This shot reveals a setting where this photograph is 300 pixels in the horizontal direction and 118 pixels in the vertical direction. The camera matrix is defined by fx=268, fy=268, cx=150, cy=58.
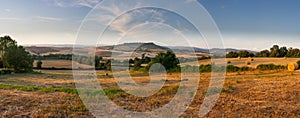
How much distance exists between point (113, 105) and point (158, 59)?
30.3 m

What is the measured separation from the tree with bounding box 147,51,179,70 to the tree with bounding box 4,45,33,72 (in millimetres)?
27908

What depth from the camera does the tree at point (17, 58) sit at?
53.6 m

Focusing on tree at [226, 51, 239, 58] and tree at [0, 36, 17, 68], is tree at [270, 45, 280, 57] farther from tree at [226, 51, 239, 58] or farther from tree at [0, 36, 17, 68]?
tree at [0, 36, 17, 68]

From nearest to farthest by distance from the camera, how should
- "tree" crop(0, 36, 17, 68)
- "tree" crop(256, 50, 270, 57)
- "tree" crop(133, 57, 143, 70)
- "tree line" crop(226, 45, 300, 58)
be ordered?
"tree" crop(133, 57, 143, 70)
"tree line" crop(226, 45, 300, 58)
"tree" crop(0, 36, 17, 68)
"tree" crop(256, 50, 270, 57)

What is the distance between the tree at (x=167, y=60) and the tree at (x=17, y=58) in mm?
27908

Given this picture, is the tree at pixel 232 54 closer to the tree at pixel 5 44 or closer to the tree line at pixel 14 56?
the tree line at pixel 14 56

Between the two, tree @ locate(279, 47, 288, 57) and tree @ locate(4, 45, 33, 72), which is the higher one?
tree @ locate(279, 47, 288, 57)

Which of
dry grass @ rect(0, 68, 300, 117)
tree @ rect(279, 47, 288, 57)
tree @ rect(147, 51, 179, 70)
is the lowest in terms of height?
dry grass @ rect(0, 68, 300, 117)

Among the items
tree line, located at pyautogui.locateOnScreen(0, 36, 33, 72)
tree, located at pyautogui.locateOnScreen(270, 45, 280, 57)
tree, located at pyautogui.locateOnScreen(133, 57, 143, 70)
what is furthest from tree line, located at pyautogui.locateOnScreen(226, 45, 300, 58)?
tree line, located at pyautogui.locateOnScreen(0, 36, 33, 72)

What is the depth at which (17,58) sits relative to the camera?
53656 millimetres

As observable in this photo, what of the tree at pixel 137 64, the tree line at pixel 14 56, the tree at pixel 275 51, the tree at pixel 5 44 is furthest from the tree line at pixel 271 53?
the tree at pixel 5 44

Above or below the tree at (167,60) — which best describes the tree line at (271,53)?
above

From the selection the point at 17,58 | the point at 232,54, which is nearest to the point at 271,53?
the point at 232,54

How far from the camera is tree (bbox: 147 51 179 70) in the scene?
139 ft
